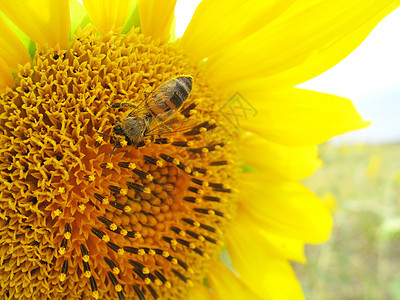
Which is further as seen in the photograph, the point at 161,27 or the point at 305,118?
the point at 305,118

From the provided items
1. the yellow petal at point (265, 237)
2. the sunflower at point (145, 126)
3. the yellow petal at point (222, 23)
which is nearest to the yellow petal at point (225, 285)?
the sunflower at point (145, 126)

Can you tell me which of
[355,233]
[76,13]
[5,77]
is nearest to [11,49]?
[5,77]

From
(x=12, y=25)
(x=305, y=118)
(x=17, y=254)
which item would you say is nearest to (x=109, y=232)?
(x=17, y=254)

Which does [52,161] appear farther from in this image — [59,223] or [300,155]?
[300,155]

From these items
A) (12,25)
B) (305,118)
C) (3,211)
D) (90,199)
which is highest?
(12,25)

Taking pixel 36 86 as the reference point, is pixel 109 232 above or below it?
below

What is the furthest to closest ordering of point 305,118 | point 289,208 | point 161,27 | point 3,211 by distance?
point 289,208 < point 305,118 < point 161,27 < point 3,211

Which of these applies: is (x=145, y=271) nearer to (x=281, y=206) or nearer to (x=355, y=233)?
(x=281, y=206)
